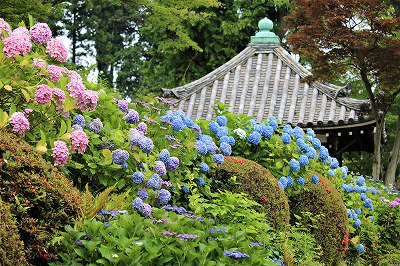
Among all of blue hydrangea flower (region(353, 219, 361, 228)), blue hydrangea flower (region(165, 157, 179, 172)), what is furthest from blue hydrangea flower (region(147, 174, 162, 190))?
blue hydrangea flower (region(353, 219, 361, 228))

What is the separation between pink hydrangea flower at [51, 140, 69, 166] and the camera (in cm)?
430

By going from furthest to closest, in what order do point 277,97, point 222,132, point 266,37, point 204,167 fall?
point 266,37, point 277,97, point 222,132, point 204,167

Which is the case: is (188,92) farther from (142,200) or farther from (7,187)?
(7,187)

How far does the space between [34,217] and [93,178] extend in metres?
1.35

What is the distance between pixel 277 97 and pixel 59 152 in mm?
13627

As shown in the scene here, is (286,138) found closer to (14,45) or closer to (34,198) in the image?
(14,45)

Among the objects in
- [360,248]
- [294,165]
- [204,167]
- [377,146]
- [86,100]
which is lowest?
[360,248]

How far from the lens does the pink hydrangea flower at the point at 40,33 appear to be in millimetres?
5246

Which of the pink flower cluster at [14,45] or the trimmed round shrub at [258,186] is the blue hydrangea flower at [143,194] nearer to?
the pink flower cluster at [14,45]

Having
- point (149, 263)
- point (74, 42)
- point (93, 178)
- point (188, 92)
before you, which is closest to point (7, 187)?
point (149, 263)

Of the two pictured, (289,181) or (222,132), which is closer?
(222,132)

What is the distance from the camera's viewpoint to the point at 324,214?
7.46m

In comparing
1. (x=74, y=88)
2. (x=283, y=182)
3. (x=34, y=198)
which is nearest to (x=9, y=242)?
(x=34, y=198)

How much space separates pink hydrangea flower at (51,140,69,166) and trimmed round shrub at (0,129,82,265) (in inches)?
13.4
